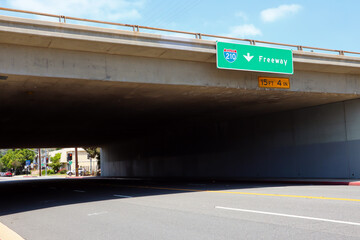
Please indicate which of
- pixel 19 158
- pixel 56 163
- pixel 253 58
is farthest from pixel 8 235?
pixel 19 158

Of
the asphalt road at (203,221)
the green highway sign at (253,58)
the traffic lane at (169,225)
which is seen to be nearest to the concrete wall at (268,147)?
the green highway sign at (253,58)

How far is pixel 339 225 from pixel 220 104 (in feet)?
50.8

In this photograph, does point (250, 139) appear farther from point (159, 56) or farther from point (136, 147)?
point (136, 147)

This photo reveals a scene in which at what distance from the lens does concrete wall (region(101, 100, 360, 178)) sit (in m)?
21.4

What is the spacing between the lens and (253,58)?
680 inches

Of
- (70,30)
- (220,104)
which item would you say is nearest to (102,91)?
(70,30)

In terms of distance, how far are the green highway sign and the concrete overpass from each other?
52 cm

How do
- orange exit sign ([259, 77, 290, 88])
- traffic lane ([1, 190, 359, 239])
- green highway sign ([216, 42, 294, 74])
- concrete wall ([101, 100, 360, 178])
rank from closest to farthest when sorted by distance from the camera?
1. traffic lane ([1, 190, 359, 239])
2. green highway sign ([216, 42, 294, 74])
3. orange exit sign ([259, 77, 290, 88])
4. concrete wall ([101, 100, 360, 178])

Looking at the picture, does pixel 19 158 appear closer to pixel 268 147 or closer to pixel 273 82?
pixel 268 147

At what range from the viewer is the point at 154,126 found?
110ft

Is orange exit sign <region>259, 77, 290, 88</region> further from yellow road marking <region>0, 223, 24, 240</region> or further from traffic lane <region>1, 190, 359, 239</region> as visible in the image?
yellow road marking <region>0, 223, 24, 240</region>

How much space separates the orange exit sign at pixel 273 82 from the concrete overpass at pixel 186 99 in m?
0.26

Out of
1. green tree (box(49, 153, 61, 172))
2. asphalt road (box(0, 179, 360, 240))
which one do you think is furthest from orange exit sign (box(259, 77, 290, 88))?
green tree (box(49, 153, 61, 172))

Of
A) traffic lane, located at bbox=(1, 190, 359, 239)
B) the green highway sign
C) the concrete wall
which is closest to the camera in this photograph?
traffic lane, located at bbox=(1, 190, 359, 239)
